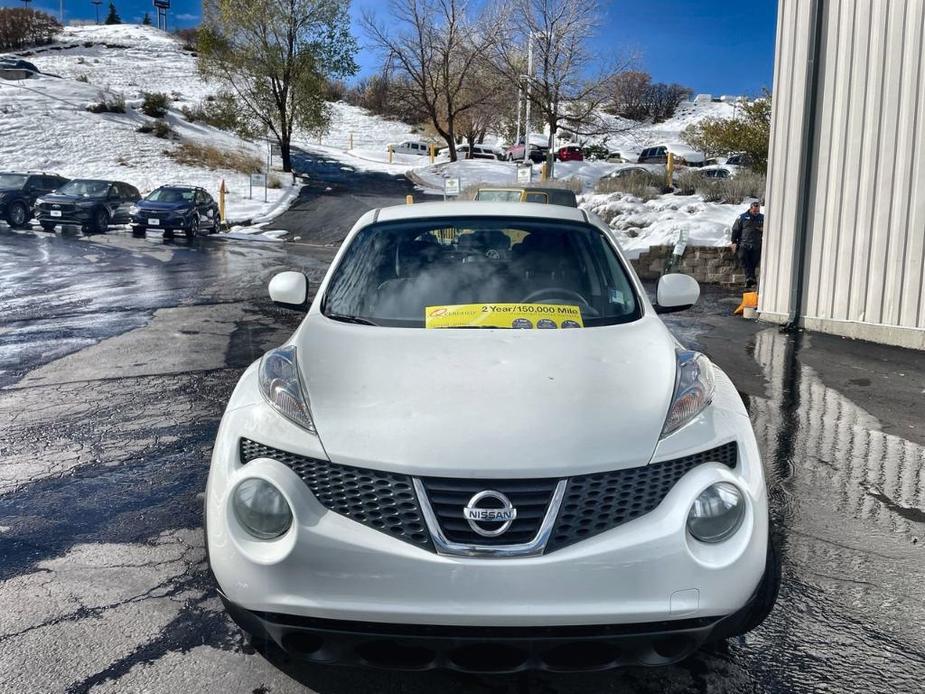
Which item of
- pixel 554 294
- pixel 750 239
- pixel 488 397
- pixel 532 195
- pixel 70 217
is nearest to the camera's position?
pixel 488 397

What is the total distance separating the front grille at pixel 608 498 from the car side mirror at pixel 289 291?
2.06 meters

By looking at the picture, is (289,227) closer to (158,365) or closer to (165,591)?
(158,365)

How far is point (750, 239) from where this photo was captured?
1505 cm

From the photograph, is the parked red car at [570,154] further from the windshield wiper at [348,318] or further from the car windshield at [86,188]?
the windshield wiper at [348,318]

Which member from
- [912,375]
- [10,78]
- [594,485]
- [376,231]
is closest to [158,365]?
[376,231]

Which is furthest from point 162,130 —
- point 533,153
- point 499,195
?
point 499,195

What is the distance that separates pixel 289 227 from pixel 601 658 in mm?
27174

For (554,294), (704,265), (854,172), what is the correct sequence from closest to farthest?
1. (554,294)
2. (854,172)
3. (704,265)

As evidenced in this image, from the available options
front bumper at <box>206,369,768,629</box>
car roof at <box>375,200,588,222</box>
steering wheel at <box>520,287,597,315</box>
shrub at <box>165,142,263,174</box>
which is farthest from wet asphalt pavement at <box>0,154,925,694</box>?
shrub at <box>165,142,263,174</box>

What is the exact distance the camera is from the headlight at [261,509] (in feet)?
7.97

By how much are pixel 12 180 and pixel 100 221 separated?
153 inches

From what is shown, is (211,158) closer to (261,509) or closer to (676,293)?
(676,293)

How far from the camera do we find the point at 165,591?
3363 mm

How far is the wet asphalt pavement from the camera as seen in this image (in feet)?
9.18
